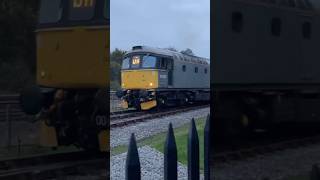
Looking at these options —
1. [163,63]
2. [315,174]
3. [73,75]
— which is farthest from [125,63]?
[315,174]

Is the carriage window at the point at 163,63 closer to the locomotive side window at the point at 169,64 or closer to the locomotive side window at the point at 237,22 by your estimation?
the locomotive side window at the point at 169,64

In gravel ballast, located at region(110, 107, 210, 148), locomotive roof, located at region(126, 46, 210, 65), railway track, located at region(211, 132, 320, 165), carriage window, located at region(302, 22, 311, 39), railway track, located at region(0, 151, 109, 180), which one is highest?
carriage window, located at region(302, 22, 311, 39)

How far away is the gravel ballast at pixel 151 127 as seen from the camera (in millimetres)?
2268

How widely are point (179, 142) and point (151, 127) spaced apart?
133 mm

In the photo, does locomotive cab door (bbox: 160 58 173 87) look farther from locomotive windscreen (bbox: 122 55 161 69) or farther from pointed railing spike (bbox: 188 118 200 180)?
pointed railing spike (bbox: 188 118 200 180)

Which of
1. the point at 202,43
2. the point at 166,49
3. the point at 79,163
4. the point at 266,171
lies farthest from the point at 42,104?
the point at 266,171

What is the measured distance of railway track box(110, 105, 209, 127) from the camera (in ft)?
7.54

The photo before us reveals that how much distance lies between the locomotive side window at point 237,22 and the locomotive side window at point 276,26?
0.59 feet

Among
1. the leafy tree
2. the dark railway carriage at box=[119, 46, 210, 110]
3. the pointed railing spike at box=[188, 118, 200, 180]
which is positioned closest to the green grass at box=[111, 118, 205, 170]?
the pointed railing spike at box=[188, 118, 200, 180]

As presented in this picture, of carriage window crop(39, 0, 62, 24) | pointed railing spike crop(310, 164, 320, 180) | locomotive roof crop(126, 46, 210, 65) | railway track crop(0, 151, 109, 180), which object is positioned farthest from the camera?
pointed railing spike crop(310, 164, 320, 180)

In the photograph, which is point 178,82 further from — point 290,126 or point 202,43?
point 290,126

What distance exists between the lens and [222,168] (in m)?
2.37

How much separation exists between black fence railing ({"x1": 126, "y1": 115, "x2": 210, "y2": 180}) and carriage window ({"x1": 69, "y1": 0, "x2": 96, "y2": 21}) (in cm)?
60

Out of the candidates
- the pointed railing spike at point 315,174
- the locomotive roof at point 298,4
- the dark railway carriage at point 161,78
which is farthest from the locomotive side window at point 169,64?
the pointed railing spike at point 315,174
